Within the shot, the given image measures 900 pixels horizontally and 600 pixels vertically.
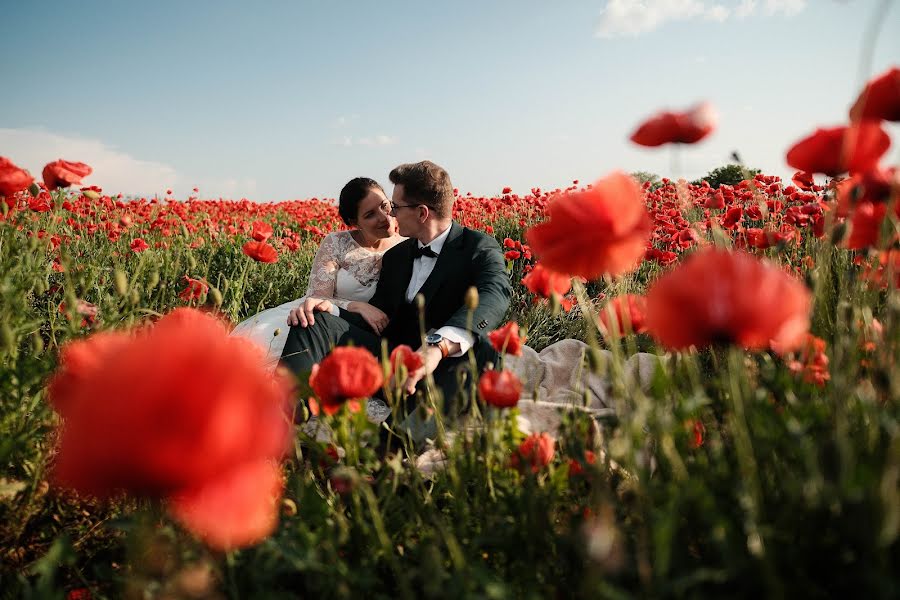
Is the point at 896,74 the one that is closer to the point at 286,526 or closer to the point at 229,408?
the point at 229,408

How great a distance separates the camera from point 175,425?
0.48 meters

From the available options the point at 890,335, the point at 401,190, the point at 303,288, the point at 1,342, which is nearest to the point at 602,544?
the point at 890,335

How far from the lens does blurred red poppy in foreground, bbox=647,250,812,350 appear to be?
68cm

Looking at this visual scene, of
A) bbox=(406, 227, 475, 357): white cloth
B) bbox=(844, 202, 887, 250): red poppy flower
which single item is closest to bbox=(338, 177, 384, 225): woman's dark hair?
bbox=(406, 227, 475, 357): white cloth

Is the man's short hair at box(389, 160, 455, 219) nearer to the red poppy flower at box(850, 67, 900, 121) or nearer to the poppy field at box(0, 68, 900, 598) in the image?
the poppy field at box(0, 68, 900, 598)

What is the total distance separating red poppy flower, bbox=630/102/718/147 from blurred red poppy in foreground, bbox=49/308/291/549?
913mm

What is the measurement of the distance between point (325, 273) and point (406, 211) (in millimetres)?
944

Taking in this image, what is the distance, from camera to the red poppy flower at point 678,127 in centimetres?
106

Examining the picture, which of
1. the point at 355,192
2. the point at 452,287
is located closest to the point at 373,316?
the point at 452,287

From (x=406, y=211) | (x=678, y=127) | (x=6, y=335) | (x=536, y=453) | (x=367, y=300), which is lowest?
(x=367, y=300)

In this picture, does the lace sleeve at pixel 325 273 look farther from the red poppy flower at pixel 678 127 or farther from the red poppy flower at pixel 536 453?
the red poppy flower at pixel 678 127

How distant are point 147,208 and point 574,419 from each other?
5.98 meters

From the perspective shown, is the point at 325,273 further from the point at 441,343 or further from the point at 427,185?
the point at 441,343

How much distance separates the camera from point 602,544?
49 centimetres
